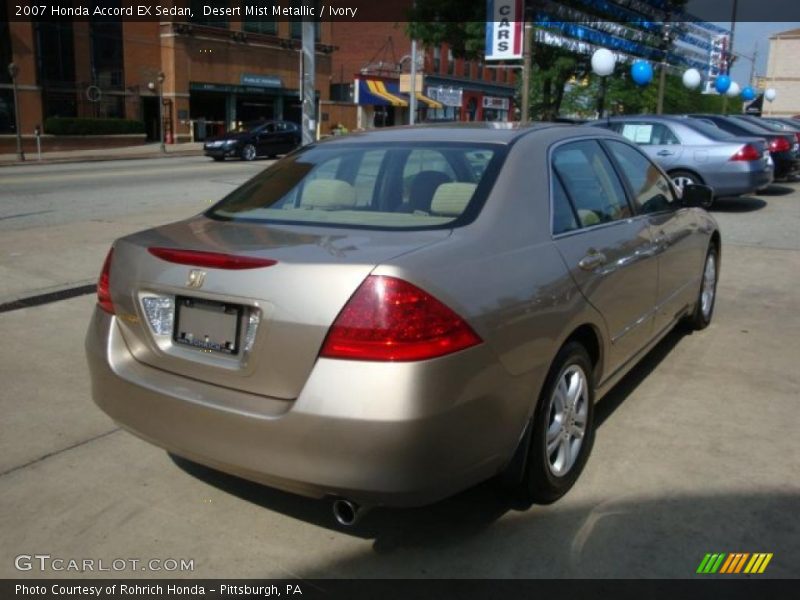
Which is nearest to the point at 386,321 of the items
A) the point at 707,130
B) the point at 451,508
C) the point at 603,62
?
the point at 451,508

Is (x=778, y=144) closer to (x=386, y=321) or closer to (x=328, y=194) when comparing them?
(x=328, y=194)

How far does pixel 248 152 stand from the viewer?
91.7 feet

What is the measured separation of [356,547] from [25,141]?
36456 millimetres

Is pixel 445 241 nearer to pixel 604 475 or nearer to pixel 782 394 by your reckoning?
pixel 604 475

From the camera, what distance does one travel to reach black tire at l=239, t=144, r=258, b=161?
27.8 meters

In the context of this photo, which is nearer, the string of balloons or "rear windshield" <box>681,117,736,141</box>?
"rear windshield" <box>681,117,736,141</box>

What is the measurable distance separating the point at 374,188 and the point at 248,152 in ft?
83.4

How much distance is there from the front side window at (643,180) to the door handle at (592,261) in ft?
3.03

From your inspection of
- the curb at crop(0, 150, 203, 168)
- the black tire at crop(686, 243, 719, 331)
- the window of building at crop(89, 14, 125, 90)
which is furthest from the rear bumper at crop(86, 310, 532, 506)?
the window of building at crop(89, 14, 125, 90)

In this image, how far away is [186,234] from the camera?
3.17 meters

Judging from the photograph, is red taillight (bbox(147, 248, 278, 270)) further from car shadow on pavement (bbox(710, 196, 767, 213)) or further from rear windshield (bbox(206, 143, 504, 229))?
car shadow on pavement (bbox(710, 196, 767, 213))

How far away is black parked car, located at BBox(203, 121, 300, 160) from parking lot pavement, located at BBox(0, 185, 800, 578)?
23645 millimetres

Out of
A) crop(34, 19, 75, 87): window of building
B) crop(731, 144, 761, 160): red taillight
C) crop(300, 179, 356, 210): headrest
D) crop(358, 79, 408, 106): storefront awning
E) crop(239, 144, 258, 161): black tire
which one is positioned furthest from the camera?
crop(358, 79, 408, 106): storefront awning

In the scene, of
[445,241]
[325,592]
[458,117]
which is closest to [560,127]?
[445,241]
